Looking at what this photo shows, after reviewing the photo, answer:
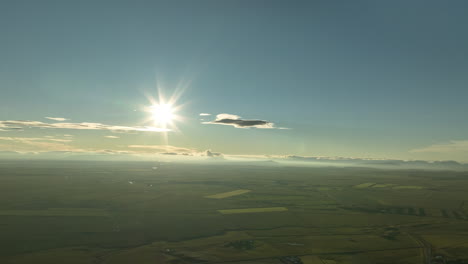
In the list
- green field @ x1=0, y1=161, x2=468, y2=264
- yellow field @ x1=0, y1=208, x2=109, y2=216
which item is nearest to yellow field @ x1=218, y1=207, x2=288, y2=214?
green field @ x1=0, y1=161, x2=468, y2=264

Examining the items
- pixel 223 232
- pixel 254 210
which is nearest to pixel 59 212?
pixel 223 232

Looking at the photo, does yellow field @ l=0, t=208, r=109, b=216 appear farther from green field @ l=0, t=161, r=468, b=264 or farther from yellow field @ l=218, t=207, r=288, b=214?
yellow field @ l=218, t=207, r=288, b=214

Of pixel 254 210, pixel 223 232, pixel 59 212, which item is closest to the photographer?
pixel 223 232

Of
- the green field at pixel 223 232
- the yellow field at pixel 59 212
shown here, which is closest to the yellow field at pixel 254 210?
the green field at pixel 223 232

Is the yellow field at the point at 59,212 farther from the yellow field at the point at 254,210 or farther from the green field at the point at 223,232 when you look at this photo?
the yellow field at the point at 254,210

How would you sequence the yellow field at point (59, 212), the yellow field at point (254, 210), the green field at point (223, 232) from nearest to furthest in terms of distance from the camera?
1. the green field at point (223, 232)
2. the yellow field at point (59, 212)
3. the yellow field at point (254, 210)

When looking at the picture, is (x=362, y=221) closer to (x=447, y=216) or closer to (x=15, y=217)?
(x=447, y=216)

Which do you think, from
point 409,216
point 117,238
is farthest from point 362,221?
point 117,238

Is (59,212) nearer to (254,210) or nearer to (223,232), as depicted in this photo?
(223,232)

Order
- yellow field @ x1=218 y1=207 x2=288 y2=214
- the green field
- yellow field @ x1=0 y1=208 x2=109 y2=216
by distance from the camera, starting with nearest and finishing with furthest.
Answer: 1. the green field
2. yellow field @ x1=0 y1=208 x2=109 y2=216
3. yellow field @ x1=218 y1=207 x2=288 y2=214

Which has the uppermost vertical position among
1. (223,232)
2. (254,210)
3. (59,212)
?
(59,212)

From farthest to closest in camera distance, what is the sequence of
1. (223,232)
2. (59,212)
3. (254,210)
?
(254,210) → (59,212) → (223,232)
